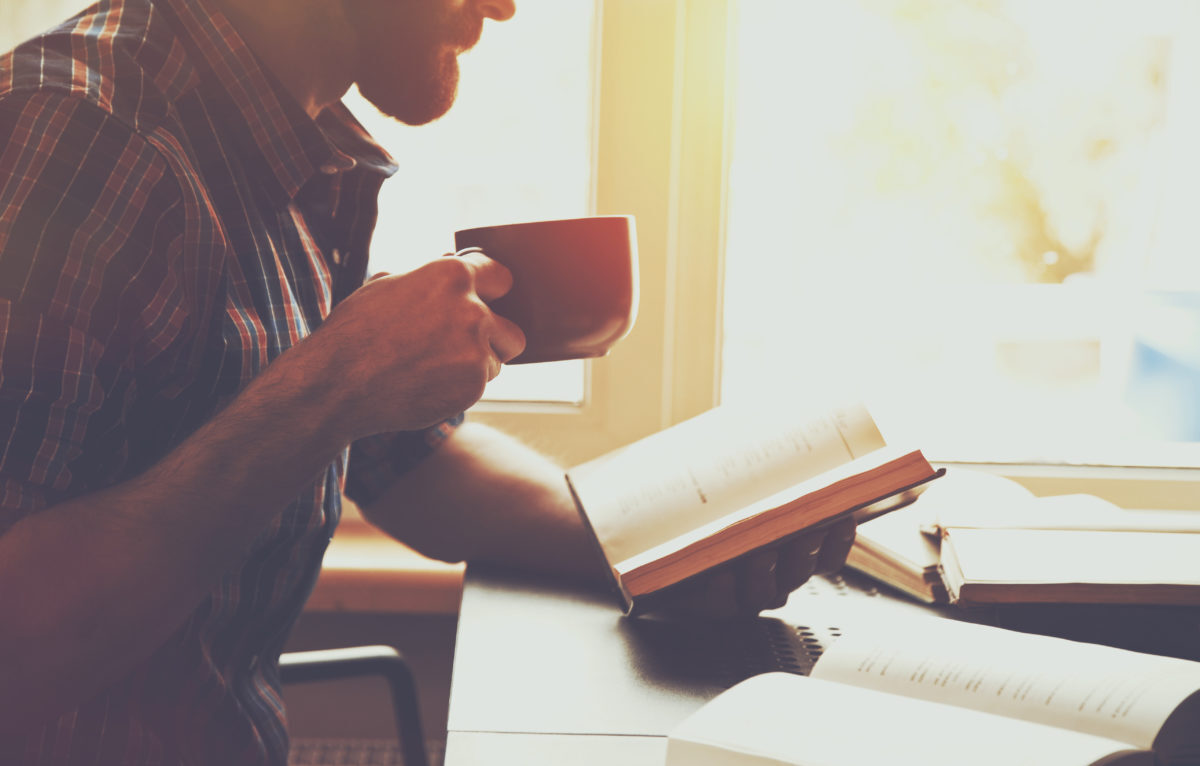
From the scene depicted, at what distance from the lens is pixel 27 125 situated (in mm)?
567

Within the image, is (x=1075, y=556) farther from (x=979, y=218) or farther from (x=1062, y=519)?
(x=979, y=218)

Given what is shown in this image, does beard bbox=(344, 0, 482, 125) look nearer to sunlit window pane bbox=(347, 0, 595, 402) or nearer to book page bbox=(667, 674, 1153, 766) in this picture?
sunlit window pane bbox=(347, 0, 595, 402)

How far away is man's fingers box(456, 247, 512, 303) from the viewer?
60 centimetres

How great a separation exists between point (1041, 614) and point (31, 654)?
59 cm

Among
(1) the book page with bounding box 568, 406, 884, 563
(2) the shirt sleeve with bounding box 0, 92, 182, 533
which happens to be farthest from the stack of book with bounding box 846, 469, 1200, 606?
(2) the shirt sleeve with bounding box 0, 92, 182, 533

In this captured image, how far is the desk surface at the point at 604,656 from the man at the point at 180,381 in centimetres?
4

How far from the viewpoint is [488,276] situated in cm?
60

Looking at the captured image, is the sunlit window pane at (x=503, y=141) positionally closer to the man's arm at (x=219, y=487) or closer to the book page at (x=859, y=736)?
the man's arm at (x=219, y=487)

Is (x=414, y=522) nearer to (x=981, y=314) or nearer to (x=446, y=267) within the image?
(x=446, y=267)

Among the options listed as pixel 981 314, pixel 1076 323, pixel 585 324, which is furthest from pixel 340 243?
Answer: pixel 1076 323

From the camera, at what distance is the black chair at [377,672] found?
81 centimetres

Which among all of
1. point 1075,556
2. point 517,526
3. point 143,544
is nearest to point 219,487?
point 143,544

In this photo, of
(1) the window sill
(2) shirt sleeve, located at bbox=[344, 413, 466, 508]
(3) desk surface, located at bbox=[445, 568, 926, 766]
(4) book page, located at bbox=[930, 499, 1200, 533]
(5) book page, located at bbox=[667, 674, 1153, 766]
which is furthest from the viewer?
(1) the window sill

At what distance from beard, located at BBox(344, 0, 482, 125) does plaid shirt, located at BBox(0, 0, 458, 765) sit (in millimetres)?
90
